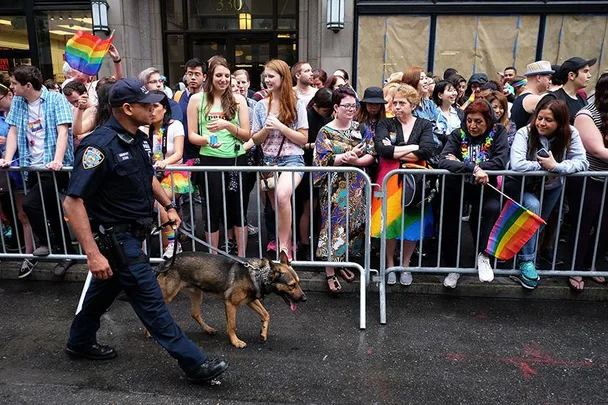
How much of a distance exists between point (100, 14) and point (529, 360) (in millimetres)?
11070

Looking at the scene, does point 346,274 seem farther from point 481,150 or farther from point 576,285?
point 576,285

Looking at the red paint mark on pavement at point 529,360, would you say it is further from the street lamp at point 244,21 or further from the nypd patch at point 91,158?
the street lamp at point 244,21

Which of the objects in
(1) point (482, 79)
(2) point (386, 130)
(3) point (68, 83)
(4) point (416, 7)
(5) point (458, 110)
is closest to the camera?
(2) point (386, 130)

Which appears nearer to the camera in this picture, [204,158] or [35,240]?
[204,158]

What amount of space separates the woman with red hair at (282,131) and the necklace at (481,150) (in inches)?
62.0

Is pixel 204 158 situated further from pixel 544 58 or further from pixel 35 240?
pixel 544 58

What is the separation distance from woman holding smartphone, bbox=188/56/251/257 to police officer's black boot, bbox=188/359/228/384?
1.93 m

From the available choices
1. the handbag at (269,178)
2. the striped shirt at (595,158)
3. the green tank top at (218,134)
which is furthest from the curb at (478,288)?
A: the green tank top at (218,134)

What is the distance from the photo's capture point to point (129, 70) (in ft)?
38.3

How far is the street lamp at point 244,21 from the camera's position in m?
12.2

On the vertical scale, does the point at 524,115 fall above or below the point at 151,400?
above

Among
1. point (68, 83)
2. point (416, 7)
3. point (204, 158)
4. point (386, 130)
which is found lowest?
point (204, 158)

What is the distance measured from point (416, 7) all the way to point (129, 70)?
6768mm

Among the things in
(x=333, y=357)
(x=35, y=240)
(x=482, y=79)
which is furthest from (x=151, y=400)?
(x=482, y=79)
